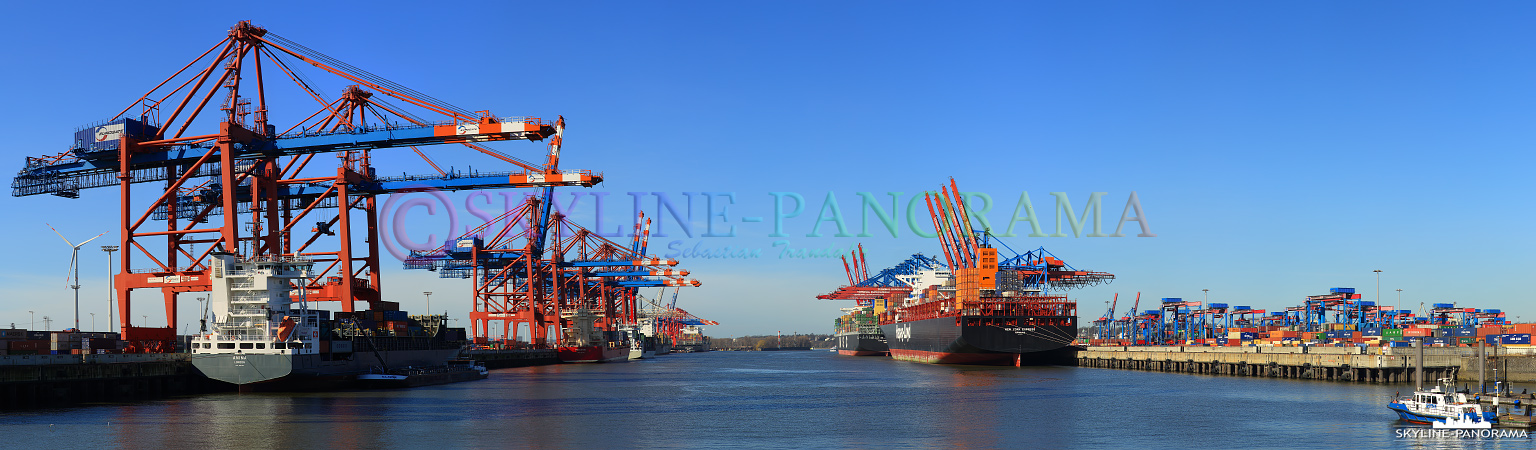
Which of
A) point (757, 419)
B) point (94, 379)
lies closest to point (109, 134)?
point (94, 379)

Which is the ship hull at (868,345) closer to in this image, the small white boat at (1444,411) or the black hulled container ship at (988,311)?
the black hulled container ship at (988,311)

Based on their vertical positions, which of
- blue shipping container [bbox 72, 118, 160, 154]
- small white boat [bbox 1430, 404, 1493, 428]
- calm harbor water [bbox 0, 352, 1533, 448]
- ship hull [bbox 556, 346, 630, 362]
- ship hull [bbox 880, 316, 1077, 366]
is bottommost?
ship hull [bbox 556, 346, 630, 362]

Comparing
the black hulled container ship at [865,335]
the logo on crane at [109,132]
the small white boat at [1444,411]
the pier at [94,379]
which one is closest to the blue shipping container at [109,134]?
the logo on crane at [109,132]

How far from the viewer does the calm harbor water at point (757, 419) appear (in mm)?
35219

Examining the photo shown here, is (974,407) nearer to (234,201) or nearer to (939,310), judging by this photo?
(234,201)

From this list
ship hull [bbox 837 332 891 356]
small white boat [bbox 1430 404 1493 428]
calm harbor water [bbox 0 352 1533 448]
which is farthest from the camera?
ship hull [bbox 837 332 891 356]

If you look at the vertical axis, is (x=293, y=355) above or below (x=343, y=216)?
below

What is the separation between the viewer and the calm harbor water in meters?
35.2

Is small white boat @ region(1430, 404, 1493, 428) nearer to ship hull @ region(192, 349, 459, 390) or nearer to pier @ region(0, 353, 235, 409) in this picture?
ship hull @ region(192, 349, 459, 390)

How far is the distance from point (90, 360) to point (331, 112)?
22.3m

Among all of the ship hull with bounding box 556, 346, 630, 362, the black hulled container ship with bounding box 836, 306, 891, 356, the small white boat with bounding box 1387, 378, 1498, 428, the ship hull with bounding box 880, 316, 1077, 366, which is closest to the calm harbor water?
the small white boat with bounding box 1387, 378, 1498, 428

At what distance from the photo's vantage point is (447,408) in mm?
47750

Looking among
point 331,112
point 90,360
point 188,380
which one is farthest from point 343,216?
point 90,360

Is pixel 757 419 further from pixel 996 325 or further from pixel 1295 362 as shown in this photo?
pixel 996 325
